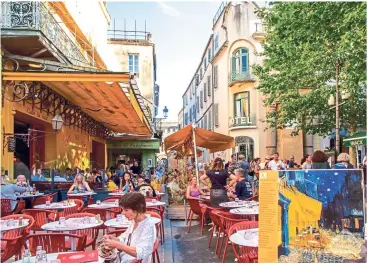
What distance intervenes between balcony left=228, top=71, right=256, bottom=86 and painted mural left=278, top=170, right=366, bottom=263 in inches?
994

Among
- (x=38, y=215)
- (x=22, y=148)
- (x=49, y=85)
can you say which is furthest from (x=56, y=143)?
(x=38, y=215)

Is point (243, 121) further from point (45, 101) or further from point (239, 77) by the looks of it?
point (45, 101)

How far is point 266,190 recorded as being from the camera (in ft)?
9.66

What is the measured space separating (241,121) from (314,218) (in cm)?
2544

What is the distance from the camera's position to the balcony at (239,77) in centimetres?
2779

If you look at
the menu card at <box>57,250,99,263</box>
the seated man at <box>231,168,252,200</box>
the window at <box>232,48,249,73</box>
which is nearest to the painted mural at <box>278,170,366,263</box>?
the menu card at <box>57,250,99,263</box>

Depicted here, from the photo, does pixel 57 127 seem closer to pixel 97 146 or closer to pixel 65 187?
pixel 65 187

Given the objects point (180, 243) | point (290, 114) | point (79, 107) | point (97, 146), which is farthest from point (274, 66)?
point (97, 146)

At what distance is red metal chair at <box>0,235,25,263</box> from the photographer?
4.75 m

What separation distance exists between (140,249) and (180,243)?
4303 mm

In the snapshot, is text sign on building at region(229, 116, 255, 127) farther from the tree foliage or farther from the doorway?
the doorway

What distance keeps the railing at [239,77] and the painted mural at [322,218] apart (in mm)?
25271

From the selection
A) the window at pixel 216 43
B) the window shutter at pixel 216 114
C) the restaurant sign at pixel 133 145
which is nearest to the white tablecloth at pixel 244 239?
the restaurant sign at pixel 133 145

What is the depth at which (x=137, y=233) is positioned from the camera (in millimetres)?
3639
